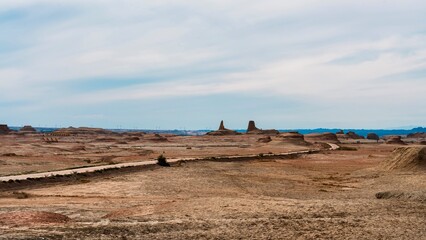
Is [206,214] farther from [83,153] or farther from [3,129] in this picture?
[3,129]

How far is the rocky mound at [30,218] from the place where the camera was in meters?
13.7

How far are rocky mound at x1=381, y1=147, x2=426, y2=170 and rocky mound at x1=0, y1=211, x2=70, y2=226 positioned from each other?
28.3 metres

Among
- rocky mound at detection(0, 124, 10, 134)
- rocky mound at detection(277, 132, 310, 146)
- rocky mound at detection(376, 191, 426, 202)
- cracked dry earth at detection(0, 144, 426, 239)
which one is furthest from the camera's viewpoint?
rocky mound at detection(0, 124, 10, 134)

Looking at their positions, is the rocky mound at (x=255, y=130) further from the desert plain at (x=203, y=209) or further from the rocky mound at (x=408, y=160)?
the desert plain at (x=203, y=209)

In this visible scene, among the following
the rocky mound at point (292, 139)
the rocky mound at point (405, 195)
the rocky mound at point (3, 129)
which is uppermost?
the rocky mound at point (3, 129)

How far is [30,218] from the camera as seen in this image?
14.2 metres

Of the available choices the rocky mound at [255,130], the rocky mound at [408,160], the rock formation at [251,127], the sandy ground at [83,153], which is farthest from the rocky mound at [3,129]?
the rocky mound at [408,160]

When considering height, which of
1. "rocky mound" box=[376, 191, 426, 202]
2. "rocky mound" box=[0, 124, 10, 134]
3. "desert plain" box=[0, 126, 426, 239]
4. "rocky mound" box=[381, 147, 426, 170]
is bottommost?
"desert plain" box=[0, 126, 426, 239]

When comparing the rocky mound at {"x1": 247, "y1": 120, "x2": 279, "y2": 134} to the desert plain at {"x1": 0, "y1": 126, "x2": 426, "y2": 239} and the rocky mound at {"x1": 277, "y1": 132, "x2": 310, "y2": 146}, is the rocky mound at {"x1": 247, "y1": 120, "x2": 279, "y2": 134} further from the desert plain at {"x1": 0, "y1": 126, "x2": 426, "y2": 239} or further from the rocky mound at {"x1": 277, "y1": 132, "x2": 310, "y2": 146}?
the desert plain at {"x1": 0, "y1": 126, "x2": 426, "y2": 239}

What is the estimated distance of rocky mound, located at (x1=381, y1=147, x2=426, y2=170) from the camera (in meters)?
36.2

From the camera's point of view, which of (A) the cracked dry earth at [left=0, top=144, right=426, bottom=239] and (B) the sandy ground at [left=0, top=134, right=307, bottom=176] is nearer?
(A) the cracked dry earth at [left=0, top=144, right=426, bottom=239]

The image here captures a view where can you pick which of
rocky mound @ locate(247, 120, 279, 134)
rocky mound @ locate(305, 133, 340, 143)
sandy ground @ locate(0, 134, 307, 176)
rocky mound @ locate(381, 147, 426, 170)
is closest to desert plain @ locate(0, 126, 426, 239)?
rocky mound @ locate(381, 147, 426, 170)

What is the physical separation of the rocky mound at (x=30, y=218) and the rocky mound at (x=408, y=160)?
2833 centimetres

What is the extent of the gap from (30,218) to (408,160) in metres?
30.2
